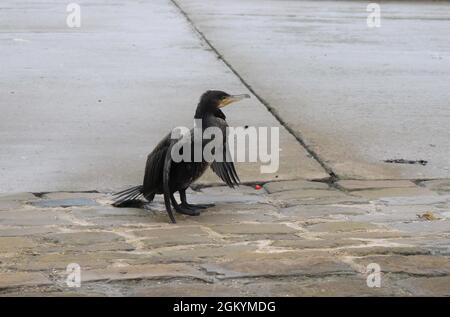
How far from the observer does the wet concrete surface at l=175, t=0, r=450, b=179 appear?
8.15m

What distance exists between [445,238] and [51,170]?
3096 mm

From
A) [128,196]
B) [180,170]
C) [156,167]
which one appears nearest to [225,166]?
[180,170]

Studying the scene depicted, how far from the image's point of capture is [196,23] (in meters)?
14.8

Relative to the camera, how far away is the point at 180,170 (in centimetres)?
645

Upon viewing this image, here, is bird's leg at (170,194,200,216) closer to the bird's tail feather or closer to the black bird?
the black bird

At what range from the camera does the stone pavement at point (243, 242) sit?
15.5 ft

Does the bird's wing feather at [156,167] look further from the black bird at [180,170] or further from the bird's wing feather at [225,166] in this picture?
the bird's wing feather at [225,166]

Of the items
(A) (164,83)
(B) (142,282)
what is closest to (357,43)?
(A) (164,83)

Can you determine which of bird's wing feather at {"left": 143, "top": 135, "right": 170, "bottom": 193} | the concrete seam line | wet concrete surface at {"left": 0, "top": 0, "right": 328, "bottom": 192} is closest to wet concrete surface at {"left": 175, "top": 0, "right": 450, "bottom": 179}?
the concrete seam line

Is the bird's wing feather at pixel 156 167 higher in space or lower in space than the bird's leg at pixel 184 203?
higher

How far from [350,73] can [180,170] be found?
5.10 meters

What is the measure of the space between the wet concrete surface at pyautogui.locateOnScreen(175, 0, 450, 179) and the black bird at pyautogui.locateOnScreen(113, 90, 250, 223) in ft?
4.13

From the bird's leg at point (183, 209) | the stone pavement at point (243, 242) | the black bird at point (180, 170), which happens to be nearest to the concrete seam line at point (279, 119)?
the stone pavement at point (243, 242)

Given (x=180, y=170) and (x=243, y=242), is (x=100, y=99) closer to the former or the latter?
(x=180, y=170)
